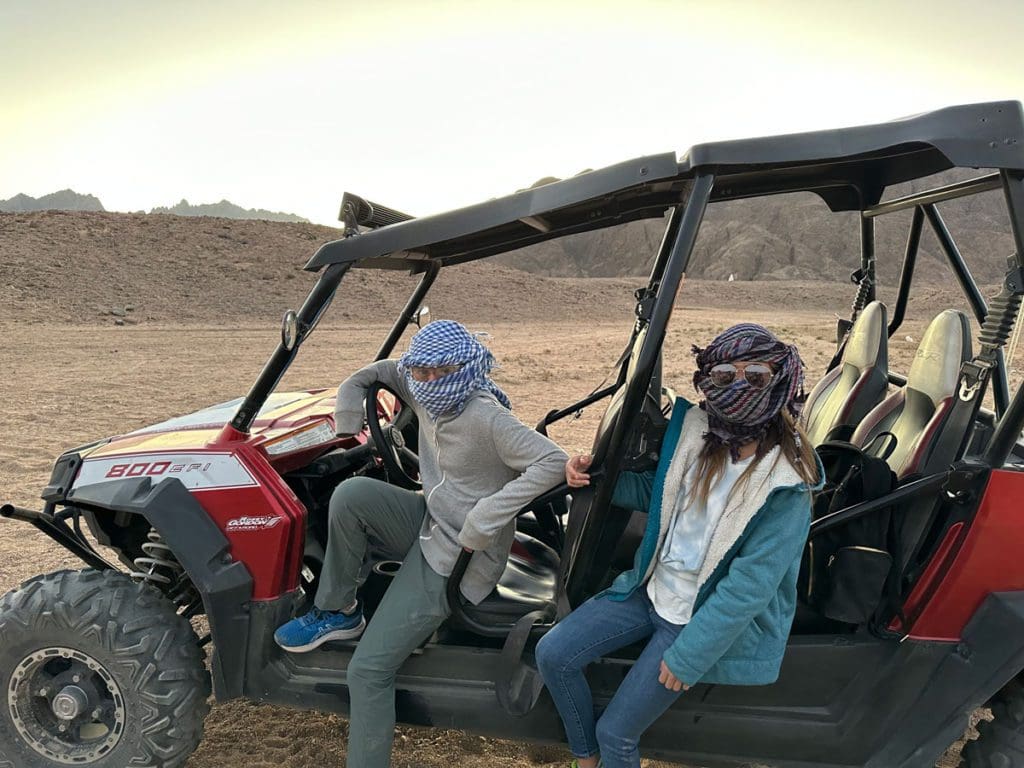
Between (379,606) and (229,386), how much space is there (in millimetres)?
9789

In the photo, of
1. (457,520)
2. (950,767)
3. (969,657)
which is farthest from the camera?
(950,767)

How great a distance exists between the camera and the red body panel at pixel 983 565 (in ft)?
7.77

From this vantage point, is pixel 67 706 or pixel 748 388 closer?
pixel 748 388

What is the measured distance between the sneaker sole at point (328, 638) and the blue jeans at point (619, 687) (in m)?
0.72

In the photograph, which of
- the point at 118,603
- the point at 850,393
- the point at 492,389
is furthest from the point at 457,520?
the point at 850,393

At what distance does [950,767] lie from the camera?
3.25 m

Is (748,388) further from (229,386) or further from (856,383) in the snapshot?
(229,386)

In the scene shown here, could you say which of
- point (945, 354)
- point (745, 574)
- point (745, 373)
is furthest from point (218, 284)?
point (745, 574)

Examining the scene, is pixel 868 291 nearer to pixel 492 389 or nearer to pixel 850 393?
pixel 850 393

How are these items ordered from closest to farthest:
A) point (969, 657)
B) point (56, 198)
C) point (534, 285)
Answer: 1. point (969, 657)
2. point (534, 285)
3. point (56, 198)

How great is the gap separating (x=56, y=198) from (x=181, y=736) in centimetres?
20724

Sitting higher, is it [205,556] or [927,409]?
[927,409]

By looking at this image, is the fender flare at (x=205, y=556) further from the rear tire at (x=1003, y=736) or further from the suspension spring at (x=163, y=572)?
the rear tire at (x=1003, y=736)

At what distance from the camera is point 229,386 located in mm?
11820
